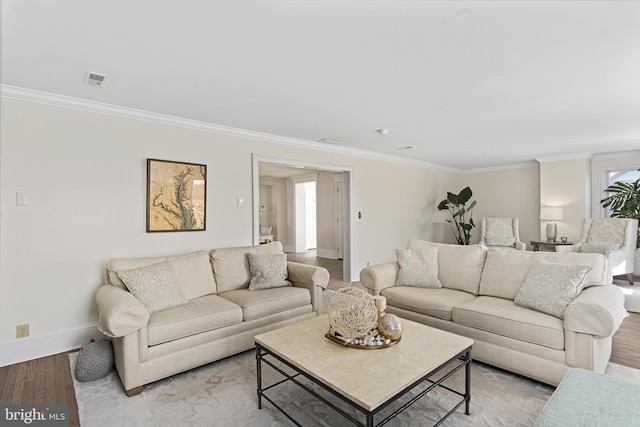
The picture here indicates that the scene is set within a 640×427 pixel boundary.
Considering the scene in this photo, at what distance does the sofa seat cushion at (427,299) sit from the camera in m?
2.83

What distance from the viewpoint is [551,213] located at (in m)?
6.31

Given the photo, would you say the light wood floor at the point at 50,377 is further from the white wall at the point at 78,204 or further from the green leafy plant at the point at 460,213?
the green leafy plant at the point at 460,213

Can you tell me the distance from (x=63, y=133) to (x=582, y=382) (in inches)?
164

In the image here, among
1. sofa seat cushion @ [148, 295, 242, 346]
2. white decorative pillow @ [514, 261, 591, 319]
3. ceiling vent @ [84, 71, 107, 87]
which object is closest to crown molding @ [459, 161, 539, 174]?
white decorative pillow @ [514, 261, 591, 319]

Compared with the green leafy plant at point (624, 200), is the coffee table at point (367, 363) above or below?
below

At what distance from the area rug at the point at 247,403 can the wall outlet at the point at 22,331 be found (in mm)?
808

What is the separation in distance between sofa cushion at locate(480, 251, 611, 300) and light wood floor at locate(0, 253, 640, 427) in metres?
0.77

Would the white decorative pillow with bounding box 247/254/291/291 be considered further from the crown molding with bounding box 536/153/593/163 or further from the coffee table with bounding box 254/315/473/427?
the crown molding with bounding box 536/153/593/163

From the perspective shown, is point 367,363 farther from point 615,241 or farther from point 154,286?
point 615,241

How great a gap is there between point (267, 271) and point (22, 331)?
2.14 m

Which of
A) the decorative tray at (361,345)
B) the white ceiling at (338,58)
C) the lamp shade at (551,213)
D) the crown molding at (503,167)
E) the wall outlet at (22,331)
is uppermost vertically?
the white ceiling at (338,58)

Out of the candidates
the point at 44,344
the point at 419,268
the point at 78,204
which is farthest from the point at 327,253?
the point at 44,344

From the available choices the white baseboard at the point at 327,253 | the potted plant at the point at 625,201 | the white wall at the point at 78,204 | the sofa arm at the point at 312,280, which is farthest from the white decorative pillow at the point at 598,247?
the white wall at the point at 78,204

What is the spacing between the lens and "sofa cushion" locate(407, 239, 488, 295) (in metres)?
3.18
